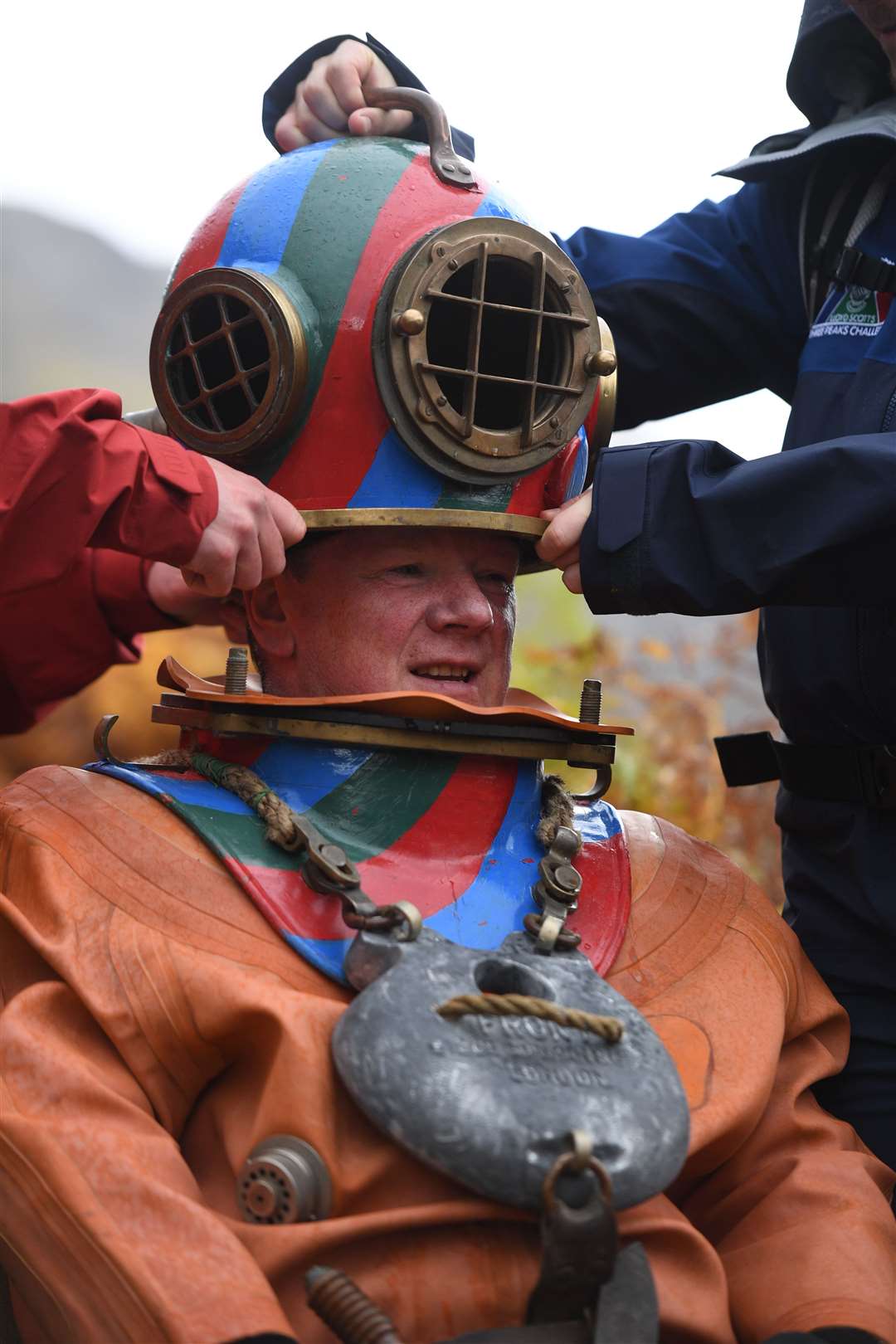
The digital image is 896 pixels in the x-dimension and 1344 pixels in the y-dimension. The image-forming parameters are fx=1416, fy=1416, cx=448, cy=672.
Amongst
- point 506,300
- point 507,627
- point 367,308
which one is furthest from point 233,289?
point 507,627

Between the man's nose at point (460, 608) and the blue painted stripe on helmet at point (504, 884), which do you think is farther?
the man's nose at point (460, 608)

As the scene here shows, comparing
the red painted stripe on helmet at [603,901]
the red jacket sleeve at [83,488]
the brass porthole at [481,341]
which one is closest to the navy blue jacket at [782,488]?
the brass porthole at [481,341]

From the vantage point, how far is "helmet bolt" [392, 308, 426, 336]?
1.92m

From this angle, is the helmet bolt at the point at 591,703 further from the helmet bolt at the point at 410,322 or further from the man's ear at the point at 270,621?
the helmet bolt at the point at 410,322

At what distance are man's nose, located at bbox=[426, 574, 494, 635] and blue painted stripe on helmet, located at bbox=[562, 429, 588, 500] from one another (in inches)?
8.7

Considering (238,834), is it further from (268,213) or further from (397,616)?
(268,213)

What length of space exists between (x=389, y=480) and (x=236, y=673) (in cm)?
35

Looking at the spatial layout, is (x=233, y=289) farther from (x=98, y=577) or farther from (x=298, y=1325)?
(x=298, y=1325)

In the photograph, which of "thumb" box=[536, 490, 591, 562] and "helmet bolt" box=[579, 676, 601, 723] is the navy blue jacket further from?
"helmet bolt" box=[579, 676, 601, 723]

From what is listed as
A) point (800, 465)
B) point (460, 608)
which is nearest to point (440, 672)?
point (460, 608)

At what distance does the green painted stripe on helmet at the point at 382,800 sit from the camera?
76.1 inches

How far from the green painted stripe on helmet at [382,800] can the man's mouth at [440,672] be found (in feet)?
0.41

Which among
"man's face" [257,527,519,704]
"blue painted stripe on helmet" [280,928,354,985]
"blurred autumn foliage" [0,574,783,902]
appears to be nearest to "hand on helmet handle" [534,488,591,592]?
"man's face" [257,527,519,704]

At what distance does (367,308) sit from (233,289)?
0.62ft
